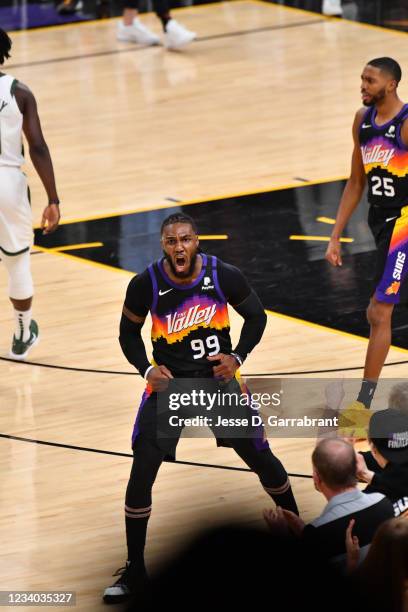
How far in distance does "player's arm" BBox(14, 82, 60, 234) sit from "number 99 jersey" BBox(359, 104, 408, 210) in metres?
1.77

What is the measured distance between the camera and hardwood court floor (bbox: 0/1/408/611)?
561 cm

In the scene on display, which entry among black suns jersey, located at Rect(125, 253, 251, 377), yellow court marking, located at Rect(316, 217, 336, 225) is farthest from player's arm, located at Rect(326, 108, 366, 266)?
yellow court marking, located at Rect(316, 217, 336, 225)

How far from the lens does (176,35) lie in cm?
1537

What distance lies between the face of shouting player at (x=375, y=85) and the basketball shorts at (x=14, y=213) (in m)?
1.99

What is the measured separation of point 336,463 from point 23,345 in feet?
12.3

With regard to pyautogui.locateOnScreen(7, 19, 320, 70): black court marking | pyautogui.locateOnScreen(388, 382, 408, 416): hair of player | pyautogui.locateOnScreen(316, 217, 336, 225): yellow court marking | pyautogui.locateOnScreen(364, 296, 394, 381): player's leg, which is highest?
pyautogui.locateOnScreen(388, 382, 408, 416): hair of player

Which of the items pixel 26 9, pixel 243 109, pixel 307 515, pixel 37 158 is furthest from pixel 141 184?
pixel 26 9

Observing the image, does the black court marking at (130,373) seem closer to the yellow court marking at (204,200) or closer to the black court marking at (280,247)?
the black court marking at (280,247)

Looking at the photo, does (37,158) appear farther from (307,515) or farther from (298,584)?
(298,584)

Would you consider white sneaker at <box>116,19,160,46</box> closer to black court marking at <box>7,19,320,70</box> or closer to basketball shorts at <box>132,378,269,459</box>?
Answer: black court marking at <box>7,19,320,70</box>

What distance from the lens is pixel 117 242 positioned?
9.66 m

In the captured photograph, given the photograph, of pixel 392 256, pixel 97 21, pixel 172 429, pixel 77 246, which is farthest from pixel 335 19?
pixel 172 429

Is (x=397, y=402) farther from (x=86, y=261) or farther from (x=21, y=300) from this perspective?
(x=86, y=261)

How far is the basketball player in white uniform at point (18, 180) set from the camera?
6.82 m
